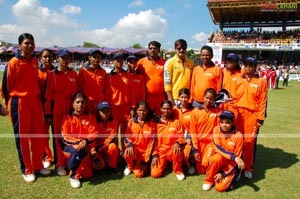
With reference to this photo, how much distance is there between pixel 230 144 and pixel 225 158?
23 centimetres

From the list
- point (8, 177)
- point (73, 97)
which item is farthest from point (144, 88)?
point (8, 177)

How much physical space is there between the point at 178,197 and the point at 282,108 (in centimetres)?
900

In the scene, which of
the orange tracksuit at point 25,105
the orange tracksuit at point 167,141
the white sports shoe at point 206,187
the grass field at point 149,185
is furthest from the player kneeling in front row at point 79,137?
the white sports shoe at point 206,187

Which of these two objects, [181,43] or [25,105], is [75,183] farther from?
[181,43]

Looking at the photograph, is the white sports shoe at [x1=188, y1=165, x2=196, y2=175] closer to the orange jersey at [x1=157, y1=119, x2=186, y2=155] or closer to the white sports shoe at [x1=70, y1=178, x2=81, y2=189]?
the orange jersey at [x1=157, y1=119, x2=186, y2=155]

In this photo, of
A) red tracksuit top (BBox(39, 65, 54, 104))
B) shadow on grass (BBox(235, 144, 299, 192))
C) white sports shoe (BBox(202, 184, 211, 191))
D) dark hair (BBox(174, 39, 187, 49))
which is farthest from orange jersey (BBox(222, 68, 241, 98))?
red tracksuit top (BBox(39, 65, 54, 104))

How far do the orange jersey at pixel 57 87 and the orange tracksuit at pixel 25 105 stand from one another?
132 mm

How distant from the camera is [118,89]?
4.59 m

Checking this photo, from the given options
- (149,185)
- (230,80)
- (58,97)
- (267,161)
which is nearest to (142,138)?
(149,185)

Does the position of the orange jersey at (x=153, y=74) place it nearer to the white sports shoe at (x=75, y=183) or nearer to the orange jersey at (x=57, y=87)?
the orange jersey at (x=57, y=87)

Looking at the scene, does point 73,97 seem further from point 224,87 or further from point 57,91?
point 224,87

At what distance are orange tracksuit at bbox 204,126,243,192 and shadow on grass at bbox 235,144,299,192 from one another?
29 cm

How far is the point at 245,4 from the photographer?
31.3 meters

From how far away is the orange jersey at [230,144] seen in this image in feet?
12.7
